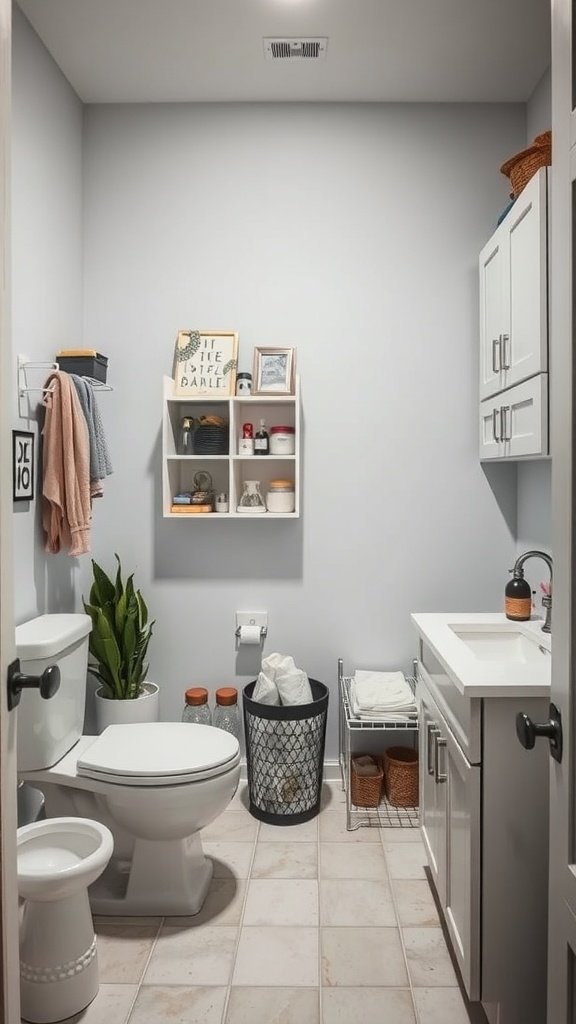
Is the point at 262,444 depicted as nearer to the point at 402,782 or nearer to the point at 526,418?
the point at 526,418

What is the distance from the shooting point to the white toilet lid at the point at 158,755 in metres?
1.90

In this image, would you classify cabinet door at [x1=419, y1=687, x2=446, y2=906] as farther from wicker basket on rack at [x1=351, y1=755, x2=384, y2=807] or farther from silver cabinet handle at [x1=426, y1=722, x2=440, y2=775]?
wicker basket on rack at [x1=351, y1=755, x2=384, y2=807]

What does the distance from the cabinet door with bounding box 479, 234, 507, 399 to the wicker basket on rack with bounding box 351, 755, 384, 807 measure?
150 cm

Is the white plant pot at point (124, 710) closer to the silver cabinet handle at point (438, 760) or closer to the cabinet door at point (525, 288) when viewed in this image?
the silver cabinet handle at point (438, 760)

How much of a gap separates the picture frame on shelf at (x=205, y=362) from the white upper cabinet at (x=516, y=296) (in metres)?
0.96

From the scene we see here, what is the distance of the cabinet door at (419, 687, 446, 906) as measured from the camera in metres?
1.84

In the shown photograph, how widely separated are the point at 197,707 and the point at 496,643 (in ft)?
3.85

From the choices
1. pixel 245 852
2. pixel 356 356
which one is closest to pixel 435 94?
pixel 356 356

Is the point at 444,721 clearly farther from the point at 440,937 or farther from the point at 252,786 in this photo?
the point at 252,786

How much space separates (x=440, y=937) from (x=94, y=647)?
4.89 ft

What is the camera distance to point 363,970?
1.76 metres

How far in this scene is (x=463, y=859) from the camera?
5.20 feet

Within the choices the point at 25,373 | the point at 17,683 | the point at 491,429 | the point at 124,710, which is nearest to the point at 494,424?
the point at 491,429

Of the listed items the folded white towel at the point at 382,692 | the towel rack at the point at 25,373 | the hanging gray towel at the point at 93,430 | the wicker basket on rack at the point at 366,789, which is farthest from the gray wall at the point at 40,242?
the wicker basket on rack at the point at 366,789
